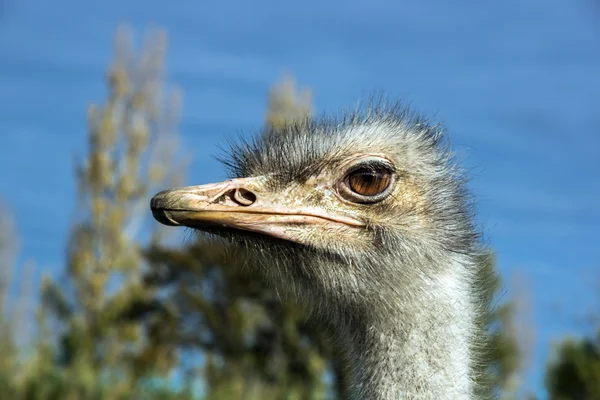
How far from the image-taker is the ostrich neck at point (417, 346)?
2660 millimetres

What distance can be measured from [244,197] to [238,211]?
0.25ft

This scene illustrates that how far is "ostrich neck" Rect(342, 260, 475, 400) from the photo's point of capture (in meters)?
2.66

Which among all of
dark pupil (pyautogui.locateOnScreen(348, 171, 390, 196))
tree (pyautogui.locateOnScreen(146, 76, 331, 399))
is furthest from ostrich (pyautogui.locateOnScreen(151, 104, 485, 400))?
tree (pyautogui.locateOnScreen(146, 76, 331, 399))

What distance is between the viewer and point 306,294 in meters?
2.98

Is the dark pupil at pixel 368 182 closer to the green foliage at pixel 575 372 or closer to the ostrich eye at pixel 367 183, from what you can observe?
the ostrich eye at pixel 367 183

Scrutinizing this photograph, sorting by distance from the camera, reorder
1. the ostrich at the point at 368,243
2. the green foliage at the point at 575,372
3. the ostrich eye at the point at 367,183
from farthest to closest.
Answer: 1. the green foliage at the point at 575,372
2. the ostrich eye at the point at 367,183
3. the ostrich at the point at 368,243

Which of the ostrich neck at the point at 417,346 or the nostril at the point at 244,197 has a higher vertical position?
the nostril at the point at 244,197

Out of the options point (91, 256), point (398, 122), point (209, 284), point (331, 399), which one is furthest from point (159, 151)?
point (398, 122)

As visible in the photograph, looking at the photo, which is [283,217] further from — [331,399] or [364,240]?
[331,399]

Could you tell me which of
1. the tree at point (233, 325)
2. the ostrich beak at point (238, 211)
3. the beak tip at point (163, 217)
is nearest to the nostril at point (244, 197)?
the ostrich beak at point (238, 211)

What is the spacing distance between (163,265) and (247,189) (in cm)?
1454

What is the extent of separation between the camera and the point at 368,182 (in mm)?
2867

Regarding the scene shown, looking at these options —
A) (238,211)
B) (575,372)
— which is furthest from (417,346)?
(575,372)

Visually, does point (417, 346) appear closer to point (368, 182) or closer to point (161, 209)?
point (368, 182)
